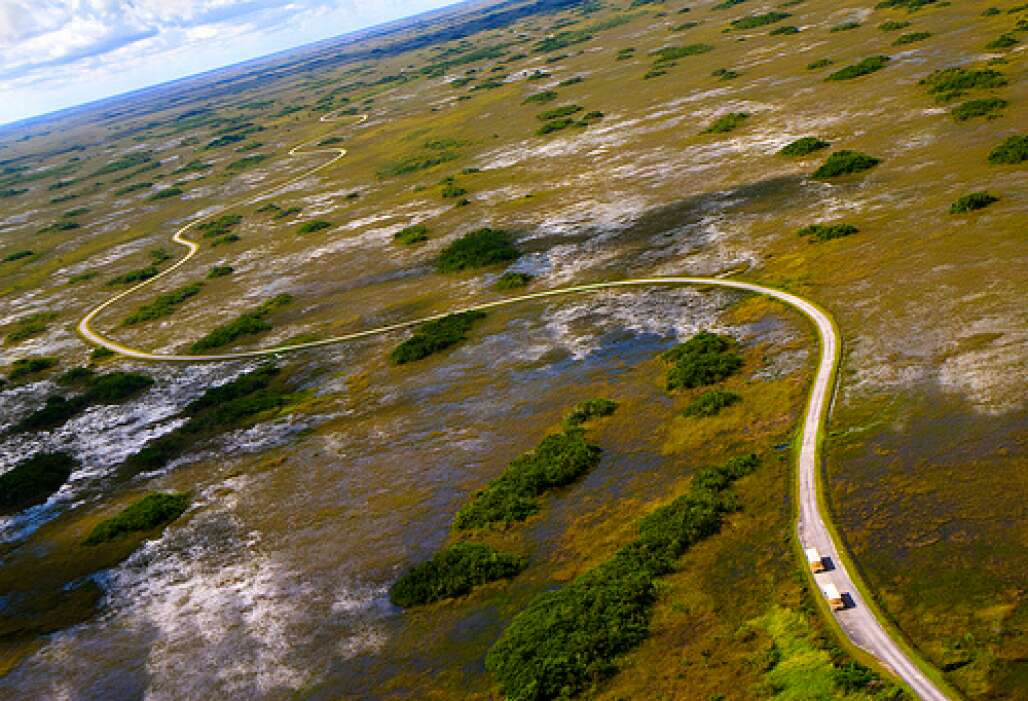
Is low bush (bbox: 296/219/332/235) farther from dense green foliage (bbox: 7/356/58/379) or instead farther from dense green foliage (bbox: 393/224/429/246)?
dense green foliage (bbox: 7/356/58/379)

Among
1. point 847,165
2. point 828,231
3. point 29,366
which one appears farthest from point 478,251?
point 29,366

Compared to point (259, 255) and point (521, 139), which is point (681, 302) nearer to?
point (259, 255)

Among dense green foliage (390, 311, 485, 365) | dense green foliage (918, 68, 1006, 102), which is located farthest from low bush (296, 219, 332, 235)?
dense green foliage (918, 68, 1006, 102)

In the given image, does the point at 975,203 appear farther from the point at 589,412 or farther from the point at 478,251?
the point at 478,251

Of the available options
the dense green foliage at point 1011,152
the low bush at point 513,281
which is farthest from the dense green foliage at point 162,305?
the dense green foliage at point 1011,152

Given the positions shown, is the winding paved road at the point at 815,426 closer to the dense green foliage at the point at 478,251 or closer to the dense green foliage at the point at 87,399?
the dense green foliage at the point at 87,399
